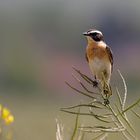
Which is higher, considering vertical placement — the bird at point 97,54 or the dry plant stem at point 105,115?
the bird at point 97,54

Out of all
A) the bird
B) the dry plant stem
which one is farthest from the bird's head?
the dry plant stem

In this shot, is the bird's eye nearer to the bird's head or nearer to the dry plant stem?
the bird's head

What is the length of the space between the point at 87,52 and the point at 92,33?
20cm

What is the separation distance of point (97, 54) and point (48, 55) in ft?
77.5

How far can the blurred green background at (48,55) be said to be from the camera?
55.8ft

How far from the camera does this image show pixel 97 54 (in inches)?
207

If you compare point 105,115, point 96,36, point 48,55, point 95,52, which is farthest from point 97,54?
point 48,55

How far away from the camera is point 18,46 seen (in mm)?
29938

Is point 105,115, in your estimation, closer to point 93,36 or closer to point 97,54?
point 93,36

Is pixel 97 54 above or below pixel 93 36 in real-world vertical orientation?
below

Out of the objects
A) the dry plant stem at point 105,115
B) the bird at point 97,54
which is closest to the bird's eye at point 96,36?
the bird at point 97,54

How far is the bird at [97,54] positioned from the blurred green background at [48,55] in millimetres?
3931

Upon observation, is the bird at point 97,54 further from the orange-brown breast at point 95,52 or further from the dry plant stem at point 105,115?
the dry plant stem at point 105,115

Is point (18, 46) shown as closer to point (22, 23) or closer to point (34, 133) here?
point (22, 23)
